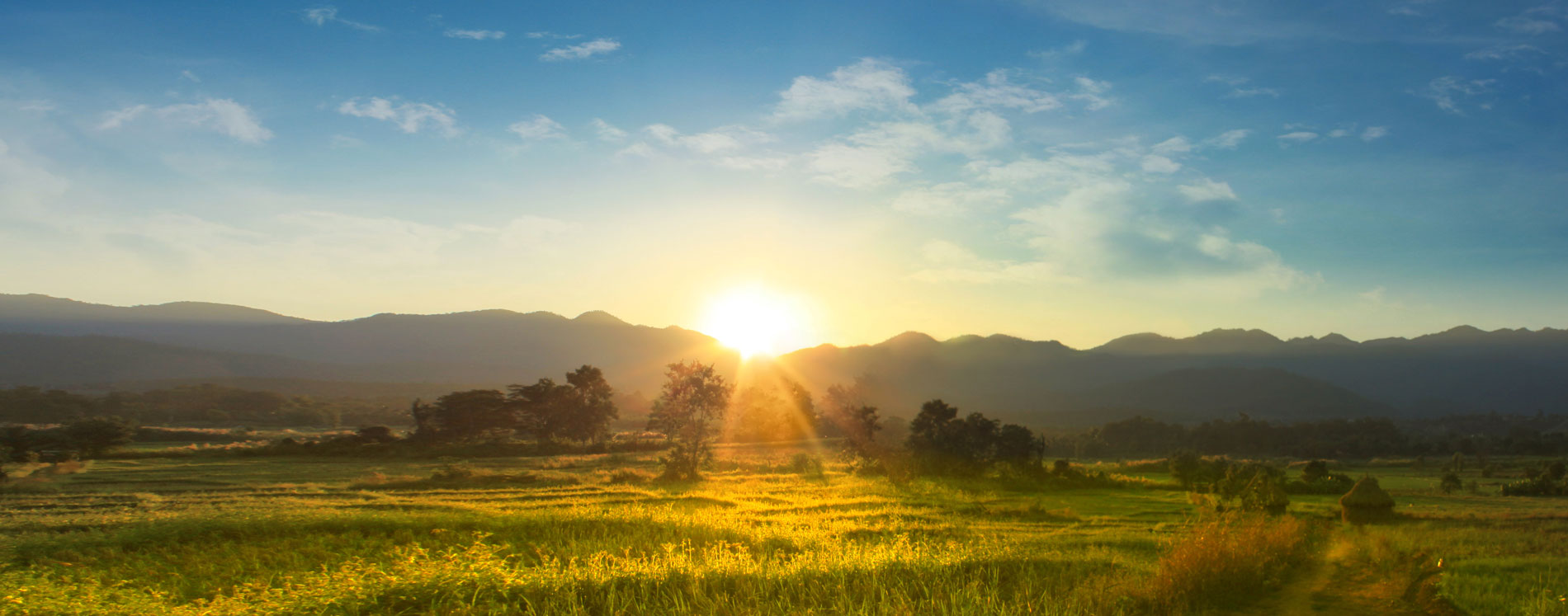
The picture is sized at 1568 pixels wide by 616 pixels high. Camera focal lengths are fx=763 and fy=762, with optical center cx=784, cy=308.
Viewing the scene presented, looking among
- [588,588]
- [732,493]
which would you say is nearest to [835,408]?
[732,493]

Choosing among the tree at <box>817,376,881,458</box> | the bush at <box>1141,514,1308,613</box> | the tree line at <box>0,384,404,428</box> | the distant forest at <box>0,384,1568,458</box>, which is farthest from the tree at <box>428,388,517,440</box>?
the bush at <box>1141,514,1308,613</box>

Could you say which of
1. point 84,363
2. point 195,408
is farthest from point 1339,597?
point 84,363

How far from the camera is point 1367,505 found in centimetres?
2783

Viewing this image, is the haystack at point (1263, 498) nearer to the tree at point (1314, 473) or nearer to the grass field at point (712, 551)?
the grass field at point (712, 551)

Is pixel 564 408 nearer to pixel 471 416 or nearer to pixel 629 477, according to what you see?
pixel 471 416

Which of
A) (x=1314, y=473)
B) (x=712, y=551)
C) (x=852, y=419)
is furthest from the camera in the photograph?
(x=852, y=419)

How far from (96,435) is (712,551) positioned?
174 ft

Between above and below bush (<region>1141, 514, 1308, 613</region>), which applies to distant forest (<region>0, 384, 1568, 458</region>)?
below

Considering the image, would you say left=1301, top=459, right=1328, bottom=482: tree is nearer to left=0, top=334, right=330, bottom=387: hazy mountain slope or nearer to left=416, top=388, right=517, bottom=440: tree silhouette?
left=416, top=388, right=517, bottom=440: tree silhouette

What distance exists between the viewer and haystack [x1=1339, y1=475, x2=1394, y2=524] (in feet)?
90.3

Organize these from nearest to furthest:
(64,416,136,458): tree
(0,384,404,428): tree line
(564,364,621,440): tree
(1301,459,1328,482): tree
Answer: (1301,459,1328,482): tree → (64,416,136,458): tree → (564,364,621,440): tree → (0,384,404,428): tree line

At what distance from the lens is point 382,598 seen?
9.03m

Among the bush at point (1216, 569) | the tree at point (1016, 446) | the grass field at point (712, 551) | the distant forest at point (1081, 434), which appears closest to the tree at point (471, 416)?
the grass field at point (712, 551)

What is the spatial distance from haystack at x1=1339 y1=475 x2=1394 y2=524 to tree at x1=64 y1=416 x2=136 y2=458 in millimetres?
64991
